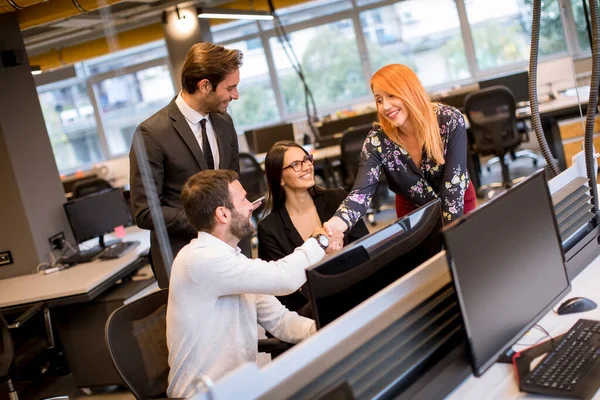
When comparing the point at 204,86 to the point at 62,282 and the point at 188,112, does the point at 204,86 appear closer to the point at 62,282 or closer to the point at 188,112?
the point at 188,112

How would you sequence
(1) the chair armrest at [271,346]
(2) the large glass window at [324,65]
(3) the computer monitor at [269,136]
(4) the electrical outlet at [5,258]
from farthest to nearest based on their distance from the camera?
(2) the large glass window at [324,65] → (3) the computer monitor at [269,136] → (4) the electrical outlet at [5,258] → (1) the chair armrest at [271,346]

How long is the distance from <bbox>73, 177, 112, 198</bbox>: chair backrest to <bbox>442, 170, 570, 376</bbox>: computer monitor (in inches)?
197

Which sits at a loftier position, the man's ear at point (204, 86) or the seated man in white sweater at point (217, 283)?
the man's ear at point (204, 86)

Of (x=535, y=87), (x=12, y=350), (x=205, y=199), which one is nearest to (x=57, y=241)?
(x=12, y=350)

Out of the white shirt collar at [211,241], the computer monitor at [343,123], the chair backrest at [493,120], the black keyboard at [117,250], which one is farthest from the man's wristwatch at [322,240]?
the computer monitor at [343,123]

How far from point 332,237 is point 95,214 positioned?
2.83 metres

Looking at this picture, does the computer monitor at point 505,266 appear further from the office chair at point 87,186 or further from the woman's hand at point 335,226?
the office chair at point 87,186

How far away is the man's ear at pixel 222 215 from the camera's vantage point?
203cm

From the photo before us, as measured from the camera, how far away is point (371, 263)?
1.58 metres

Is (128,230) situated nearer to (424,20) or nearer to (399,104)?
(399,104)

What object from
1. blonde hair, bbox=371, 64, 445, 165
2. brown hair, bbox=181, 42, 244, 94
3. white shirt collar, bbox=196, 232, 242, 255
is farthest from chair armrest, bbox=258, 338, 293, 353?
brown hair, bbox=181, 42, 244, 94

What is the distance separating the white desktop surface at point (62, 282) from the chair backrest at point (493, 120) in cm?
325

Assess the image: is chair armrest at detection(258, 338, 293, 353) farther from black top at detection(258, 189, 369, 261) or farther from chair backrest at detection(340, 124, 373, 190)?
chair backrest at detection(340, 124, 373, 190)

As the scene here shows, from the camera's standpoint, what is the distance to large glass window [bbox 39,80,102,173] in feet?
15.6
